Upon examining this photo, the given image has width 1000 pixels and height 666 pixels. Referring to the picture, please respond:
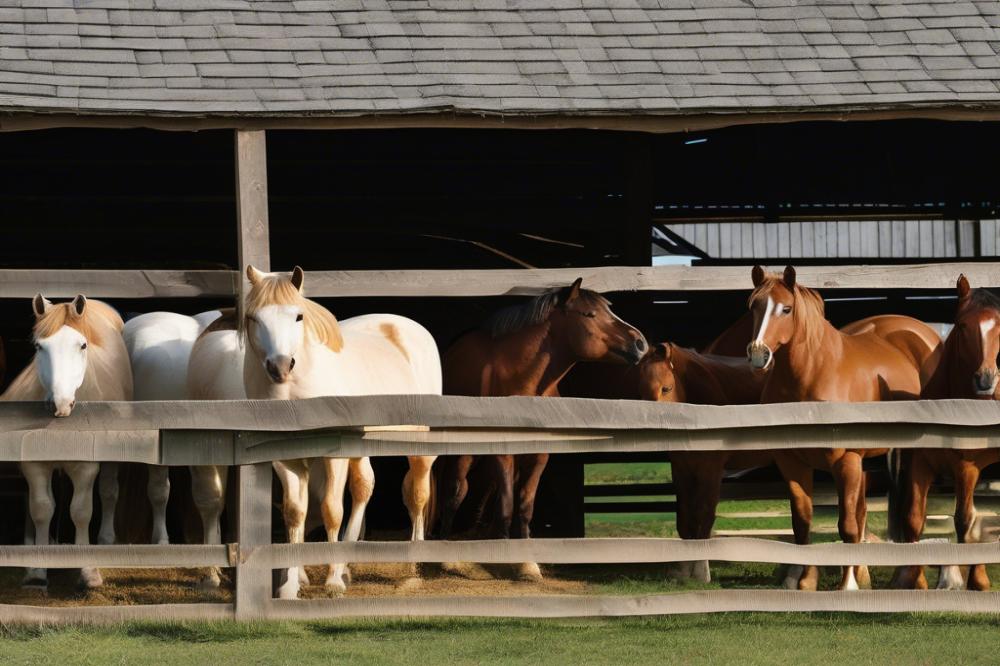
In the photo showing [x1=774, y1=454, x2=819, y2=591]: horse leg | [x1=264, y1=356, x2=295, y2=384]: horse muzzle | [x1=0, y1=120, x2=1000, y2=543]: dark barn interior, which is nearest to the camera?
[x1=264, y1=356, x2=295, y2=384]: horse muzzle

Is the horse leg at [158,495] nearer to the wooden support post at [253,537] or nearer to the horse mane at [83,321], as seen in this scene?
the horse mane at [83,321]

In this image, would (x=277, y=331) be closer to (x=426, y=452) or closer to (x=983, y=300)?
(x=426, y=452)

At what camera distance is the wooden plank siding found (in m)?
14.0

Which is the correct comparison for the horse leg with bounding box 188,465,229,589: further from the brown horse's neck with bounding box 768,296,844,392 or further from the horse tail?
the horse tail

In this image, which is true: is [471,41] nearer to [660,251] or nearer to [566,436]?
[566,436]

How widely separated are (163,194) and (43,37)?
11.9 feet

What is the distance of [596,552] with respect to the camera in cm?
735

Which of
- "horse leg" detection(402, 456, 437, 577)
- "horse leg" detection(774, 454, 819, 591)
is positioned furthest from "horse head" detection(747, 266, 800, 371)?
"horse leg" detection(402, 456, 437, 577)

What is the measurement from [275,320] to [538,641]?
2.31 m

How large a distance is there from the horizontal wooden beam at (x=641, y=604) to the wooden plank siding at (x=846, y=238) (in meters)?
6.70

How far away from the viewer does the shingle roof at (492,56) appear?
881cm

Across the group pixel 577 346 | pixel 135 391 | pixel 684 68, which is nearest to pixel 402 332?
pixel 577 346

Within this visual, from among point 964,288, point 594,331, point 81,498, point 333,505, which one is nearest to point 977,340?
point 964,288

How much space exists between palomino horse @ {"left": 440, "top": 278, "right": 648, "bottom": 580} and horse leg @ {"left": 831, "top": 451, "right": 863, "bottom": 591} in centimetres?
176
